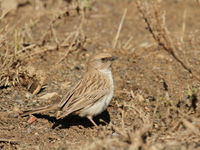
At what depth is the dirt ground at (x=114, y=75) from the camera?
4223 mm

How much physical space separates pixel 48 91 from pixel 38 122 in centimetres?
95

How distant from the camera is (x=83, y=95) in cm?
539

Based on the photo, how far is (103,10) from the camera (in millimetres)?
9789

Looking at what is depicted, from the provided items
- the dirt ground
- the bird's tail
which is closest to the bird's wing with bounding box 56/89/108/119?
the bird's tail

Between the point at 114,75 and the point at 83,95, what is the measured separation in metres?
1.59

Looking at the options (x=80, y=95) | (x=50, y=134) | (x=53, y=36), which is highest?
(x=53, y=36)

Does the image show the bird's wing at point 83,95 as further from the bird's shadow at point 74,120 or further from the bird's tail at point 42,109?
the bird's shadow at point 74,120

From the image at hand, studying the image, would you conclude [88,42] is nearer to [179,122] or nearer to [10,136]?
[10,136]

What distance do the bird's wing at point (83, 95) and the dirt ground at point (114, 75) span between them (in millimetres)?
371

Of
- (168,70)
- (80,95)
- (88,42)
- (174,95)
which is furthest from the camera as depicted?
(88,42)

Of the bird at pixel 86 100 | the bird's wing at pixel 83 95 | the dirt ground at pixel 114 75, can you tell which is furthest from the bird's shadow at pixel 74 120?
the bird's wing at pixel 83 95

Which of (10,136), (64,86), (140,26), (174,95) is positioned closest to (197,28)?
(140,26)

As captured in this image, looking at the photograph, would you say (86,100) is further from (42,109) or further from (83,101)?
(42,109)

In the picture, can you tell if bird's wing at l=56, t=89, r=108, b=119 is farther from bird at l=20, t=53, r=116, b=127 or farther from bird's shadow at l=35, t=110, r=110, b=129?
bird's shadow at l=35, t=110, r=110, b=129
